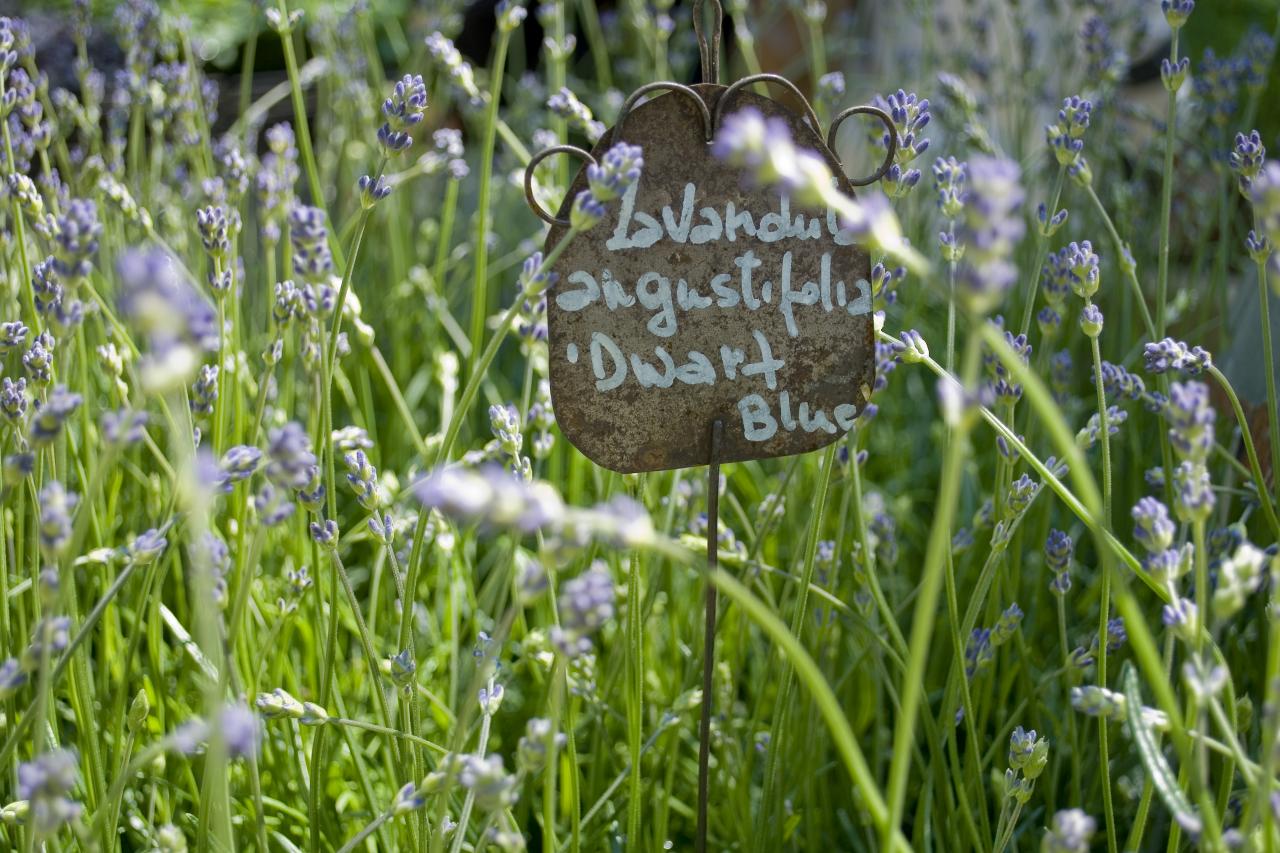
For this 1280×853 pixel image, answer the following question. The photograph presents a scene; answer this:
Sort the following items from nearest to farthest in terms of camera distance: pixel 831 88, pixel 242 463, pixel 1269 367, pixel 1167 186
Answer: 1. pixel 242 463
2. pixel 1269 367
3. pixel 1167 186
4. pixel 831 88

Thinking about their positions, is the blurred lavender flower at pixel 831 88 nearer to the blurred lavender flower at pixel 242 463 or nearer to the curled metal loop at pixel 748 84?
the curled metal loop at pixel 748 84

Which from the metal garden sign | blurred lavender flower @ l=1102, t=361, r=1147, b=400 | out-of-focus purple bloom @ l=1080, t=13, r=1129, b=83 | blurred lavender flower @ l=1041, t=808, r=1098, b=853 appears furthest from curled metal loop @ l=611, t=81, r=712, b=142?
out-of-focus purple bloom @ l=1080, t=13, r=1129, b=83

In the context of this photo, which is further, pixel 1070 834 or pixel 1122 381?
pixel 1122 381

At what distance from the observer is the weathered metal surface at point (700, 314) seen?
794 millimetres

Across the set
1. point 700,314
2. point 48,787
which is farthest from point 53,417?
point 700,314

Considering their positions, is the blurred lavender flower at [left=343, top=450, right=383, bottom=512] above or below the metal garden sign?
below

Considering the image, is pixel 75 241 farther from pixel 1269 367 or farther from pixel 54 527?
pixel 1269 367

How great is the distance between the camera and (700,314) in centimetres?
81

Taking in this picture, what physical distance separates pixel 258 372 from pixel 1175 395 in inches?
41.7

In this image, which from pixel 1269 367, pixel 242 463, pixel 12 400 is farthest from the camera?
pixel 1269 367

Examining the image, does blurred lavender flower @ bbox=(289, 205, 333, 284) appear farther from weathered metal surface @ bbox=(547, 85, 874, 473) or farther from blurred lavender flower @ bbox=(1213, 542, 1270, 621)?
blurred lavender flower @ bbox=(1213, 542, 1270, 621)

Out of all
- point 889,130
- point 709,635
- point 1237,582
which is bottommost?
point 709,635

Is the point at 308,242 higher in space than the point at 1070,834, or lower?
higher

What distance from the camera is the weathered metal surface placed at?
794mm
